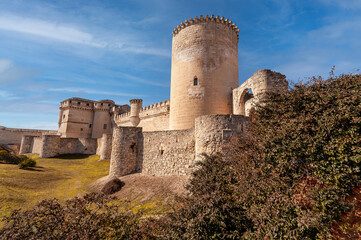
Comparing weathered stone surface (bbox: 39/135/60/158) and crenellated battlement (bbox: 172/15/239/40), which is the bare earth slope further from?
weathered stone surface (bbox: 39/135/60/158)

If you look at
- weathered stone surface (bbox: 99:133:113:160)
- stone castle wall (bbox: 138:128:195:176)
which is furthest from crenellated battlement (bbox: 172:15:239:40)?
weathered stone surface (bbox: 99:133:113:160)

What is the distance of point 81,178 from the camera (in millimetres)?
18438

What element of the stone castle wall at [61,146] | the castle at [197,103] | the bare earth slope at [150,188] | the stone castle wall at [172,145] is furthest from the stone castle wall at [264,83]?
the stone castle wall at [61,146]

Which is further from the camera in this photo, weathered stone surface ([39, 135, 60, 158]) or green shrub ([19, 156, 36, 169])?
weathered stone surface ([39, 135, 60, 158])

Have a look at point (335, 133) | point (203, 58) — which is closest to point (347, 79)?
point (335, 133)

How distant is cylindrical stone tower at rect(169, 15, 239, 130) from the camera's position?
16891mm

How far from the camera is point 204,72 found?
672 inches

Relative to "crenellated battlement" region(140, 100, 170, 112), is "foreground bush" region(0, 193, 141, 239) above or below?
below

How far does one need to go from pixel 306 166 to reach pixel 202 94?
11804 millimetres

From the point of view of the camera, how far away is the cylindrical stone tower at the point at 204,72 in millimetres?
16891

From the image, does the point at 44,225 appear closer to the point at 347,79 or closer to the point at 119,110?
the point at 347,79

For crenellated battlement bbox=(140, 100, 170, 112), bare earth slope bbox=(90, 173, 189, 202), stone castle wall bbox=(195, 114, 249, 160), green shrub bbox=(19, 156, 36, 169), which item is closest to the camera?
stone castle wall bbox=(195, 114, 249, 160)

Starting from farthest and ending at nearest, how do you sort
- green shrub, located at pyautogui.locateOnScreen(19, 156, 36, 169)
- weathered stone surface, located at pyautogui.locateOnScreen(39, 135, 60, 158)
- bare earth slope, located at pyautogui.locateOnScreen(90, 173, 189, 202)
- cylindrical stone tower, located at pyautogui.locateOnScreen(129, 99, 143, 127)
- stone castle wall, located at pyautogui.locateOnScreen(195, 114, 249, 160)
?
cylindrical stone tower, located at pyautogui.locateOnScreen(129, 99, 143, 127) → weathered stone surface, located at pyautogui.locateOnScreen(39, 135, 60, 158) → green shrub, located at pyautogui.locateOnScreen(19, 156, 36, 169) → bare earth slope, located at pyautogui.locateOnScreen(90, 173, 189, 202) → stone castle wall, located at pyautogui.locateOnScreen(195, 114, 249, 160)

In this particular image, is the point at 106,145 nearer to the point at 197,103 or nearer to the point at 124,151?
the point at 124,151
